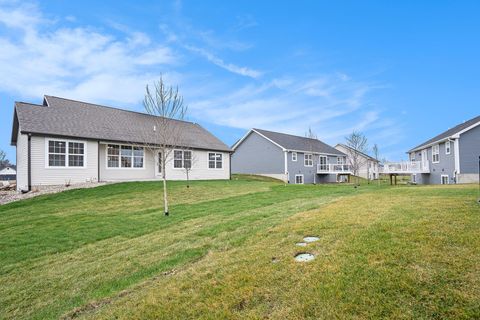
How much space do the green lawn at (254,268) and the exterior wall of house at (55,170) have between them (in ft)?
31.8

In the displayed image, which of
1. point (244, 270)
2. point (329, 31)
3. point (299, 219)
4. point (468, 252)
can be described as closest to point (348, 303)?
point (244, 270)

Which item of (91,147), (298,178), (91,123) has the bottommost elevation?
(298,178)

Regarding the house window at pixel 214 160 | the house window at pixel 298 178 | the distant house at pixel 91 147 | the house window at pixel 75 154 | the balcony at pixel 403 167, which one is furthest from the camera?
the house window at pixel 298 178

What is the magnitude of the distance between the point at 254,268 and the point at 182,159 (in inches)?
831

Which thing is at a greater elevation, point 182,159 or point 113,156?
point 113,156

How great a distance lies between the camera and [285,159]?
32.6 meters

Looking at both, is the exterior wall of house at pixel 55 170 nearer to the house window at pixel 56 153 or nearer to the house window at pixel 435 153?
the house window at pixel 56 153

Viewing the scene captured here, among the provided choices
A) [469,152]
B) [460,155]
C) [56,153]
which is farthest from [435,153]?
[56,153]

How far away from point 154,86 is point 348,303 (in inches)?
399

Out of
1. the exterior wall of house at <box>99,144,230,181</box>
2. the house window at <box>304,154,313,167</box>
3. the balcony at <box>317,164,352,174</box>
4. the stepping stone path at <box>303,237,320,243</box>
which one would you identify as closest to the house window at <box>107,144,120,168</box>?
the exterior wall of house at <box>99,144,230,181</box>

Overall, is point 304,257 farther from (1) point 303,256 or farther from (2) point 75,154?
(2) point 75,154

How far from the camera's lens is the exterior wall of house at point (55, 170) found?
17.0 m

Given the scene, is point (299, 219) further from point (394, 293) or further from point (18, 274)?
point (18, 274)

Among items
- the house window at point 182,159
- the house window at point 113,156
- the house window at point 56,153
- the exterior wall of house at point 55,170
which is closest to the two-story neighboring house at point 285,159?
the house window at point 182,159
